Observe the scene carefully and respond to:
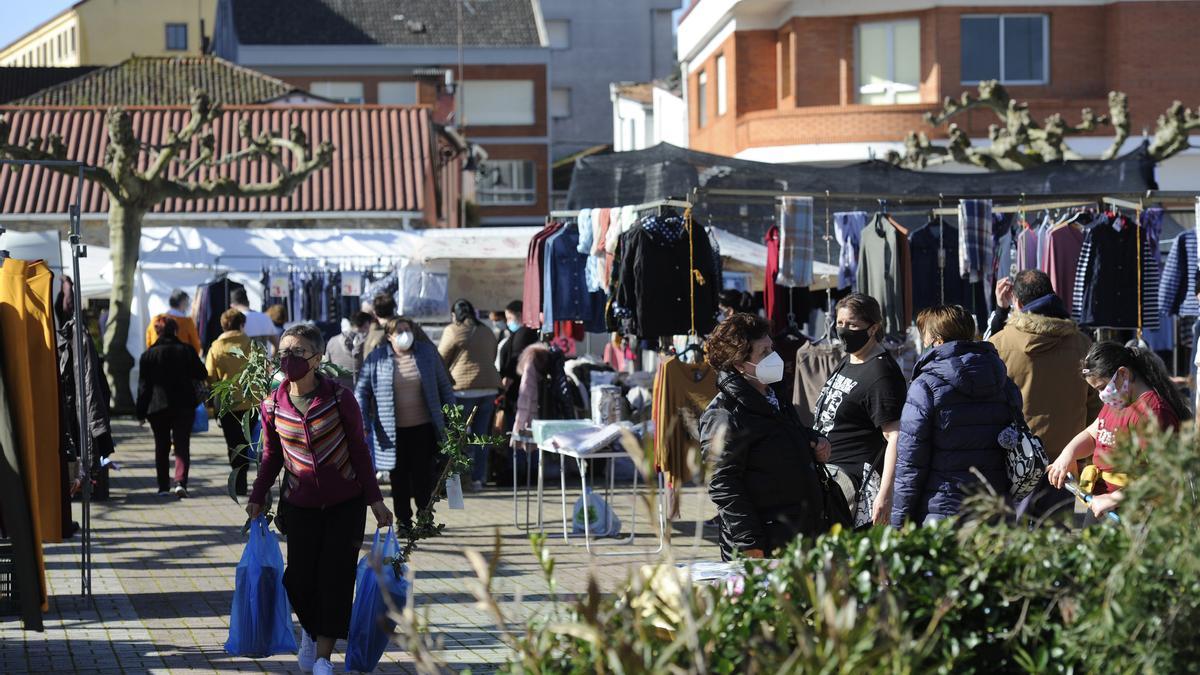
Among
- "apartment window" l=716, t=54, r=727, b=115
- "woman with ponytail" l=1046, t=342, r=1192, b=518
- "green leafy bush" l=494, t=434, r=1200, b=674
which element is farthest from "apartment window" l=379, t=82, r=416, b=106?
"green leafy bush" l=494, t=434, r=1200, b=674

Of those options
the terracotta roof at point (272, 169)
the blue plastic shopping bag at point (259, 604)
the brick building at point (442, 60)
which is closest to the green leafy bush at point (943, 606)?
the blue plastic shopping bag at point (259, 604)

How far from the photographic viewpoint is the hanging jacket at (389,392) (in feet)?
39.0

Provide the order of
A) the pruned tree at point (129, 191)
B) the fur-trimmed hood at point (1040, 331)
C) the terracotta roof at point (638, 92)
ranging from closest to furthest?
the fur-trimmed hood at point (1040, 331) < the pruned tree at point (129, 191) < the terracotta roof at point (638, 92)

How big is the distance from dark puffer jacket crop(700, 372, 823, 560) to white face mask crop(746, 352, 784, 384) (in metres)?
0.16

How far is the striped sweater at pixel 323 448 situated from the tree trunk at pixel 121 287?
16.8 meters

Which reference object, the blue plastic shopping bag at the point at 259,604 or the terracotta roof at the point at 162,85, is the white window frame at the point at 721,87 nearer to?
the terracotta roof at the point at 162,85

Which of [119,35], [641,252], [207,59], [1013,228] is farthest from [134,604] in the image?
[119,35]

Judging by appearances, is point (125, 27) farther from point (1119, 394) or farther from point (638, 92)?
point (1119, 394)

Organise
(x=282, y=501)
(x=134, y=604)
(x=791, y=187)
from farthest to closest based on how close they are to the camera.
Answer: (x=791, y=187), (x=134, y=604), (x=282, y=501)

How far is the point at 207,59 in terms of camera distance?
47094 mm

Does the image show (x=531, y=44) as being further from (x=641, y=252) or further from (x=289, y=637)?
(x=289, y=637)

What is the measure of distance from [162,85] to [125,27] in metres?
30.3

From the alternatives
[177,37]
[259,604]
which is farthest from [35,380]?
[177,37]

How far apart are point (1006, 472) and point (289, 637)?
3.52 metres
